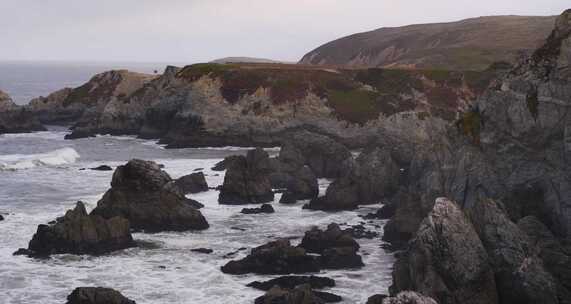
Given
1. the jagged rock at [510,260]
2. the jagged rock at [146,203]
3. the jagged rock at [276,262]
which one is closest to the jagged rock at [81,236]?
the jagged rock at [146,203]

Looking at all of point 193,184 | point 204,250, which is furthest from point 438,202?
point 193,184

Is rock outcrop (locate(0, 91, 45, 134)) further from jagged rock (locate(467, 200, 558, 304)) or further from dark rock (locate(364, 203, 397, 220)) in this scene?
jagged rock (locate(467, 200, 558, 304))

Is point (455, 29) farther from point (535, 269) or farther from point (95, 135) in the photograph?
point (535, 269)

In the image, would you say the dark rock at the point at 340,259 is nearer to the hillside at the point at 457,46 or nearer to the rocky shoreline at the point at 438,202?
the rocky shoreline at the point at 438,202

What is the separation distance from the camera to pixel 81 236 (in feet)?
136

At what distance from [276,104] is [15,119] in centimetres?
4177

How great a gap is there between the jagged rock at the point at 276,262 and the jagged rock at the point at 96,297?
8041 mm

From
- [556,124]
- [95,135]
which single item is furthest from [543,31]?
[556,124]

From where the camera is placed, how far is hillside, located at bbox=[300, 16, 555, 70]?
142 metres

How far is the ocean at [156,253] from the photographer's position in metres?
34.6

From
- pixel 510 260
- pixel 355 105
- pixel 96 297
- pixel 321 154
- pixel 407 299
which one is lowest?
pixel 96 297

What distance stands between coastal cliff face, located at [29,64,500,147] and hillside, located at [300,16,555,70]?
2972cm

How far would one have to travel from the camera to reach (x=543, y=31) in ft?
550

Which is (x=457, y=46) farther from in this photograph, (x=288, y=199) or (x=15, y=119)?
(x=288, y=199)
